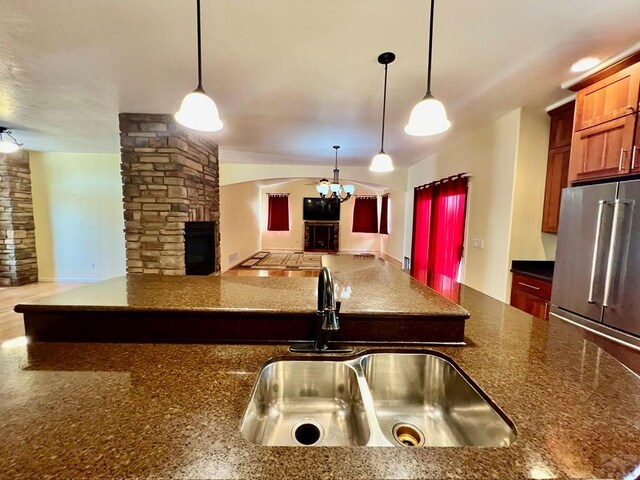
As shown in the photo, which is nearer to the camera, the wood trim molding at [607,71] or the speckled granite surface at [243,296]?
the speckled granite surface at [243,296]

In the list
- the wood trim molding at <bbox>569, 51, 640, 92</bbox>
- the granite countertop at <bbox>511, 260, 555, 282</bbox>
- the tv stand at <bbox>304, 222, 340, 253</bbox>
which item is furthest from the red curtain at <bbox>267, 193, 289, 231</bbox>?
the wood trim molding at <bbox>569, 51, 640, 92</bbox>

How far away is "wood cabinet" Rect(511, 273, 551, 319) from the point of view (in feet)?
7.64

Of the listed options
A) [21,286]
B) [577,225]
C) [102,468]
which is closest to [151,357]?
[102,468]

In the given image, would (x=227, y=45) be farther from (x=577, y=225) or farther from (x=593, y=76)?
(x=577, y=225)

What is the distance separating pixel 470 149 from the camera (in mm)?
3480

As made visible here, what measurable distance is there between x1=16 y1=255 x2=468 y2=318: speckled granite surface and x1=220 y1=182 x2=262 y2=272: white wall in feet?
14.8

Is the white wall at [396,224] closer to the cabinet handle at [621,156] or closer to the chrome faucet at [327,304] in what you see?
the cabinet handle at [621,156]

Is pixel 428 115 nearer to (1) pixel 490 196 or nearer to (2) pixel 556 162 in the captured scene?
(2) pixel 556 162

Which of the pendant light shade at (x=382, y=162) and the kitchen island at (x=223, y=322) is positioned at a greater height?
the pendant light shade at (x=382, y=162)

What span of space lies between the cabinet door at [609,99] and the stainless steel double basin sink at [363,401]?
7.05ft

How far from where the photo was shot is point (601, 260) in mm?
1776

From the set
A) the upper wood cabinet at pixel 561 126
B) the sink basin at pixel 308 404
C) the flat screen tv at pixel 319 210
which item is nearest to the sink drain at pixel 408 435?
the sink basin at pixel 308 404

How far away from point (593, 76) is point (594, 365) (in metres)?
2.17

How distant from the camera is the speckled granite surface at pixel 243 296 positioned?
3.66 feet
